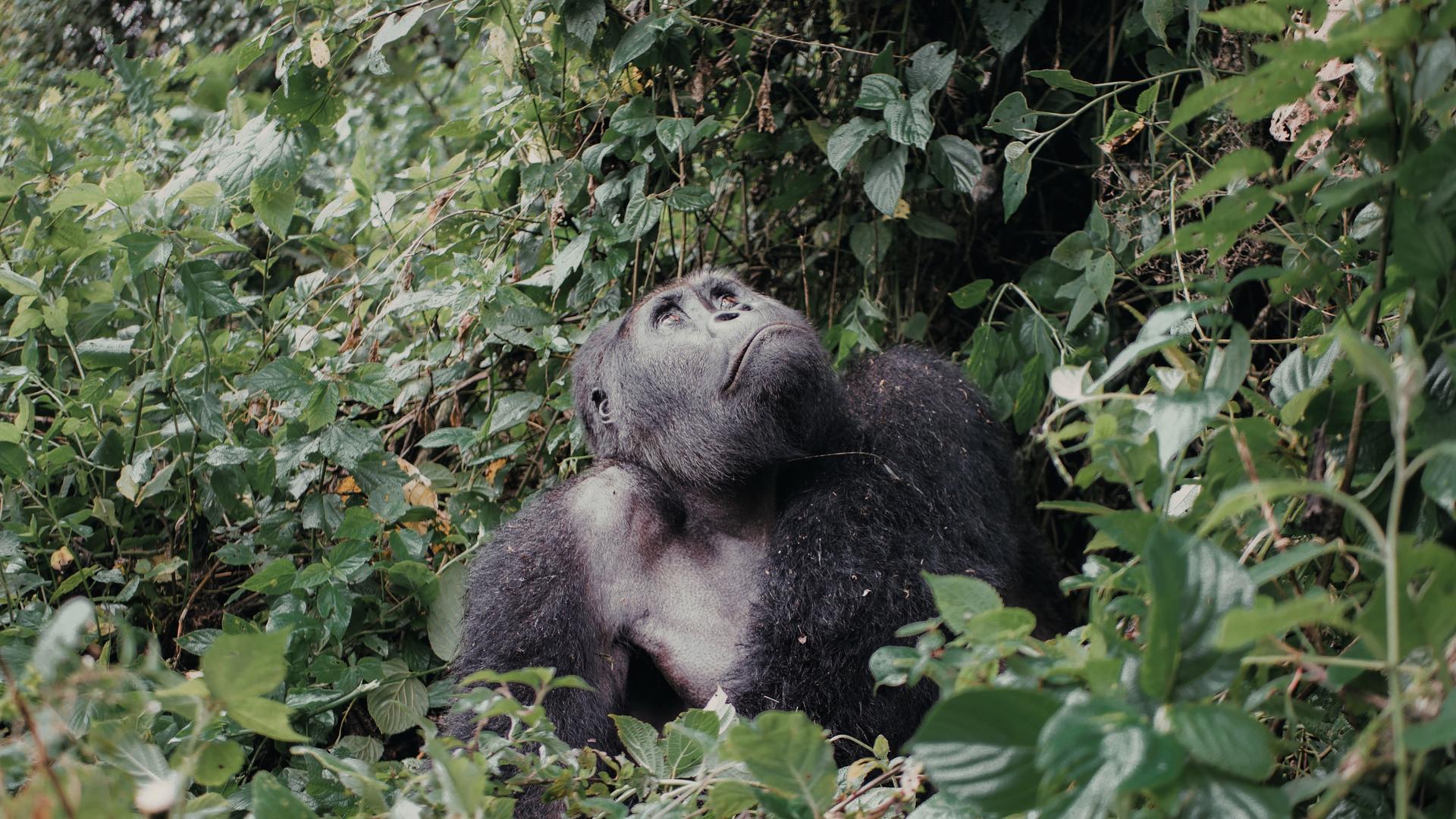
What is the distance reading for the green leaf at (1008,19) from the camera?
3543 millimetres

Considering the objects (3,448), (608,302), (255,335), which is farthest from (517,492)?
(3,448)

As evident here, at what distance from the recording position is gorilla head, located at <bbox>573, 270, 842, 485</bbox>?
2969 mm

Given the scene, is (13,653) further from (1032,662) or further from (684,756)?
(1032,662)

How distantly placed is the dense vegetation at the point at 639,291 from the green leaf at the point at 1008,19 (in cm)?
1

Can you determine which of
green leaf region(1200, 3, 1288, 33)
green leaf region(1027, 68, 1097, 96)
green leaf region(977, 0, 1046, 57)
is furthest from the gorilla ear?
green leaf region(1200, 3, 1288, 33)

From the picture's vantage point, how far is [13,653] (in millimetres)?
3057

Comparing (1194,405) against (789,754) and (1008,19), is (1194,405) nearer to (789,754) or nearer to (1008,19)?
(789,754)

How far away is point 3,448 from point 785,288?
8.05 feet

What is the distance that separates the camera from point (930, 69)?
3.43m

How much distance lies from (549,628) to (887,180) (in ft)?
5.08

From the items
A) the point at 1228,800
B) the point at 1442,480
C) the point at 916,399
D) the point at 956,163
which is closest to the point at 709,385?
the point at 916,399

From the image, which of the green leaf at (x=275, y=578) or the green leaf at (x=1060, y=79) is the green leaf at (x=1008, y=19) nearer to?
the green leaf at (x=1060, y=79)

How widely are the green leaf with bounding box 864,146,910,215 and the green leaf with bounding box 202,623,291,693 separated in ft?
7.83

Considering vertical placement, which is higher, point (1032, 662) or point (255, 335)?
point (1032, 662)
